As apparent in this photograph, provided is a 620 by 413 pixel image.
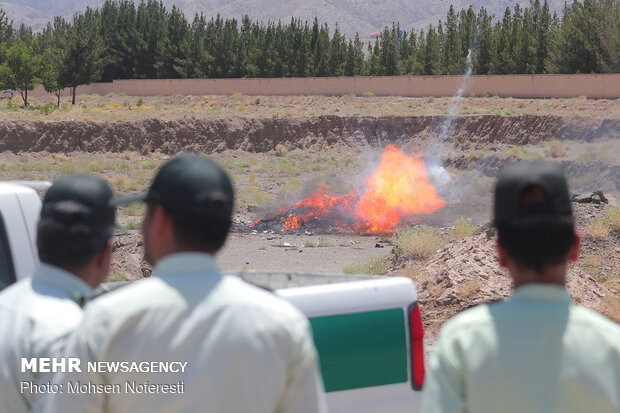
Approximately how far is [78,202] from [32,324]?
38cm

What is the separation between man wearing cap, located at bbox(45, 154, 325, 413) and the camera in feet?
7.18

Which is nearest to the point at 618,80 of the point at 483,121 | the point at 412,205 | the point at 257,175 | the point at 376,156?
the point at 483,121

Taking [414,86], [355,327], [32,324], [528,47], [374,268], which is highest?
[528,47]

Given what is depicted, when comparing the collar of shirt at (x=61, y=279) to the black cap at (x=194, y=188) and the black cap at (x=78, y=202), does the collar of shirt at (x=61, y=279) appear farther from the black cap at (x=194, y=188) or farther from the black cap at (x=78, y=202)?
the black cap at (x=194, y=188)

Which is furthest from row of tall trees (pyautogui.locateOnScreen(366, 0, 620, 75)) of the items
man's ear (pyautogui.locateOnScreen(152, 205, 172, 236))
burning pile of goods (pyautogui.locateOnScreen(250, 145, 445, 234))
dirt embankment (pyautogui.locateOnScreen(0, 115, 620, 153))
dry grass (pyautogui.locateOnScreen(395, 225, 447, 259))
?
man's ear (pyautogui.locateOnScreen(152, 205, 172, 236))

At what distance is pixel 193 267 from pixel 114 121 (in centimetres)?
4856

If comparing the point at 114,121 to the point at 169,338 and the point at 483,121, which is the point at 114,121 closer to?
the point at 483,121

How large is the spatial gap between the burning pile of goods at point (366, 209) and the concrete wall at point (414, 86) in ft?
93.2

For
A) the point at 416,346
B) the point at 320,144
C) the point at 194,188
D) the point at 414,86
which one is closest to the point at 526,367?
the point at 194,188

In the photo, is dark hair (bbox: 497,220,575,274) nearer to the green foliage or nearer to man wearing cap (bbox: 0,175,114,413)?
man wearing cap (bbox: 0,175,114,413)

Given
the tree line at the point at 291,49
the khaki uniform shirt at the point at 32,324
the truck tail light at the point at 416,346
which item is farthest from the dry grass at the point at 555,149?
the khaki uniform shirt at the point at 32,324

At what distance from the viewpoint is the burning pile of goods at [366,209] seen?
1035 inches

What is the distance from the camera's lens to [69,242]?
2.48m

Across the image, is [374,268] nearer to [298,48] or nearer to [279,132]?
[279,132]
